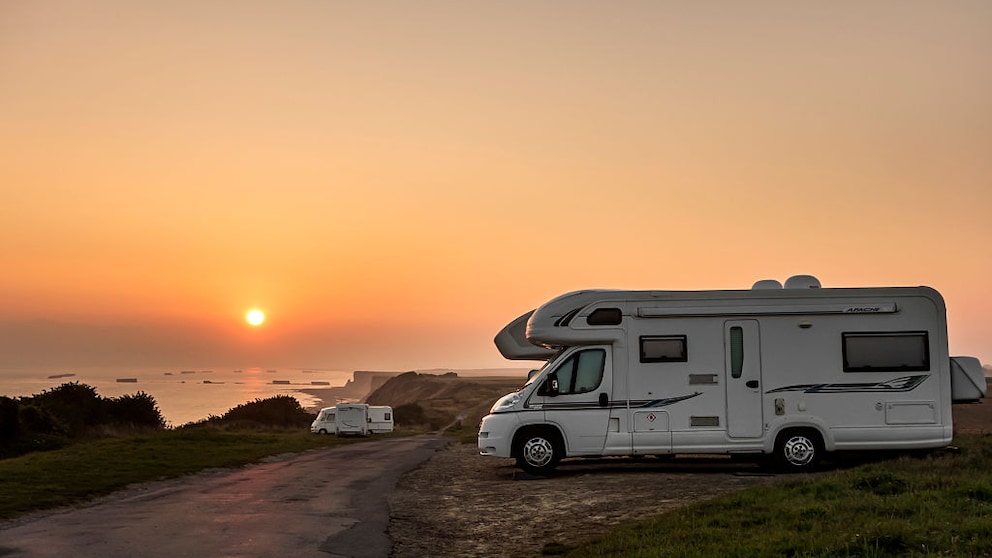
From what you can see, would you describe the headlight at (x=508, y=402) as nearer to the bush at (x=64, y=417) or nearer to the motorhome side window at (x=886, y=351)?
the motorhome side window at (x=886, y=351)

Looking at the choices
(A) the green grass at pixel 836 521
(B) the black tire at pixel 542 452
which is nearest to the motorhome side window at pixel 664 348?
(B) the black tire at pixel 542 452

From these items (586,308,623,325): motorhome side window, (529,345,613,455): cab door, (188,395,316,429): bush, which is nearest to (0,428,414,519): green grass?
(529,345,613,455): cab door

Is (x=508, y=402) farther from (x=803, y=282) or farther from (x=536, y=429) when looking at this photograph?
(x=803, y=282)

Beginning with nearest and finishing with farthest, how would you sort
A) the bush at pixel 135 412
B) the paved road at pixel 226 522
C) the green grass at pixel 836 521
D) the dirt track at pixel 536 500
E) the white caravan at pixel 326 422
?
the green grass at pixel 836 521 < the paved road at pixel 226 522 < the dirt track at pixel 536 500 < the bush at pixel 135 412 < the white caravan at pixel 326 422

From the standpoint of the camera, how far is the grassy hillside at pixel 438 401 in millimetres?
68625

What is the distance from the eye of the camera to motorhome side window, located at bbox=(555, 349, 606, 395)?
17188 mm

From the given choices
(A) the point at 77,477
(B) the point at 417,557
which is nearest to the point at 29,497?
(A) the point at 77,477

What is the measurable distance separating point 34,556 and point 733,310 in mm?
12458

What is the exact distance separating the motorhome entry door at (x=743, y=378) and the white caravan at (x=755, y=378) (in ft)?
0.06

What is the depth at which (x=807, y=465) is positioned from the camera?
16.7 metres

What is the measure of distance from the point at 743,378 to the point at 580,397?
318cm

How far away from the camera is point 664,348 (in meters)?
17.1

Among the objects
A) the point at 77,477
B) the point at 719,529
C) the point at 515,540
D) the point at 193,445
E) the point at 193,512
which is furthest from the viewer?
the point at 193,445

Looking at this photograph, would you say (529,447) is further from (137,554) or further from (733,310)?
(137,554)
